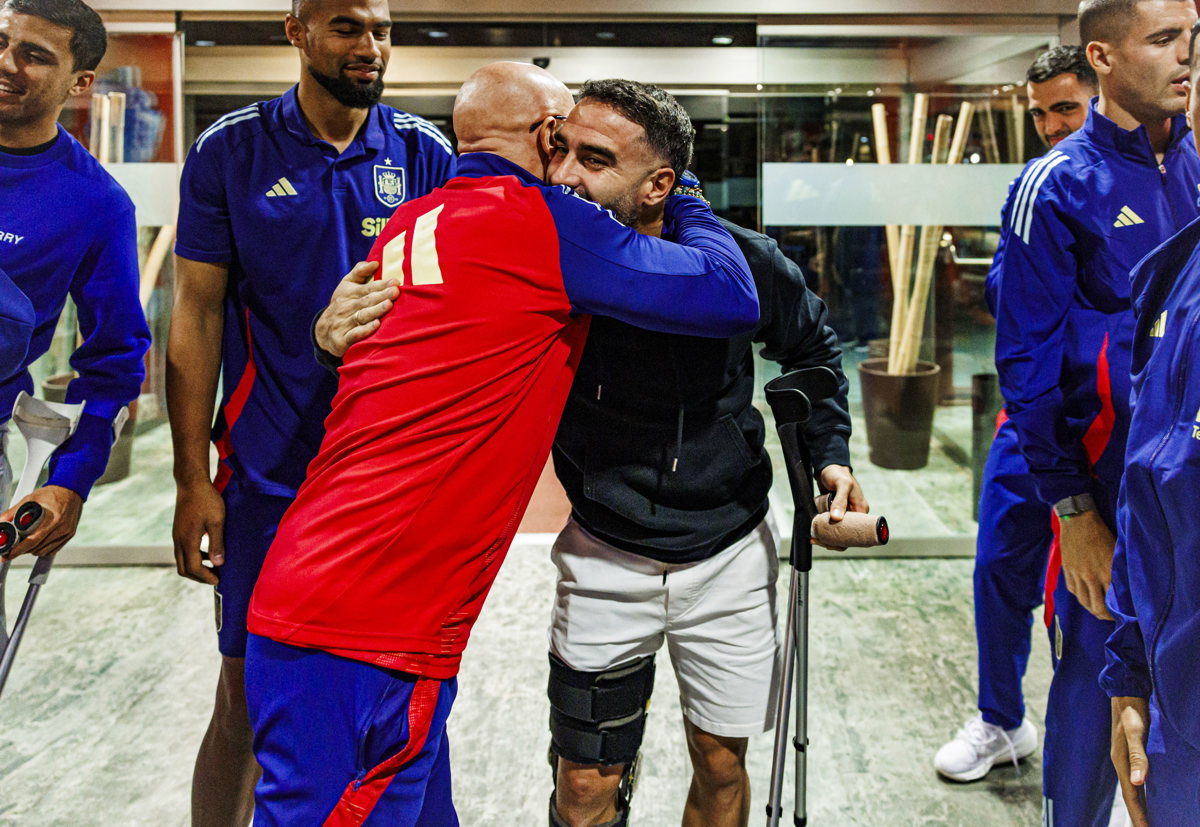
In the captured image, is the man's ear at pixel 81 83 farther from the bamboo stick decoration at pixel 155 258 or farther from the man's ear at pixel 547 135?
the bamboo stick decoration at pixel 155 258

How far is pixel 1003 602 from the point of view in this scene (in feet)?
8.73

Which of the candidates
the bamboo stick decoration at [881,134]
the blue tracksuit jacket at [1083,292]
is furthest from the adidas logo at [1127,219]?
the bamboo stick decoration at [881,134]

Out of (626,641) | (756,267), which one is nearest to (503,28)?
(756,267)

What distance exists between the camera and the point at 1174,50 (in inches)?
72.8

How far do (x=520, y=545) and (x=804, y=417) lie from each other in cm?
265

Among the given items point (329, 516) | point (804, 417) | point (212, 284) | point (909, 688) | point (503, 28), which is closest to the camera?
point (329, 516)

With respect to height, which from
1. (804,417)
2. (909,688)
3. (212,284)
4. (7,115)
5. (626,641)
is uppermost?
(7,115)

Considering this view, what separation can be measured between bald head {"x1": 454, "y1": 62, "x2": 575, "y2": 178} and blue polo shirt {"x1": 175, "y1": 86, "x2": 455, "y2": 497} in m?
0.42

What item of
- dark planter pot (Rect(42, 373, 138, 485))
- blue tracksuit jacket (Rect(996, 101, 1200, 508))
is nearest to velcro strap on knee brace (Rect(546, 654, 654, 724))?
blue tracksuit jacket (Rect(996, 101, 1200, 508))

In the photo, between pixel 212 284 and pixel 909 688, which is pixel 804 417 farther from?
pixel 909 688

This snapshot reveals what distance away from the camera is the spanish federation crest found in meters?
1.97

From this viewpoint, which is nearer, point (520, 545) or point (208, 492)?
point (208, 492)

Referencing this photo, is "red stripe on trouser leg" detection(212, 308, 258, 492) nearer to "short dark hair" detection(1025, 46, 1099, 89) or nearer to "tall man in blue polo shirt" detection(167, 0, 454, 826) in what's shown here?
"tall man in blue polo shirt" detection(167, 0, 454, 826)

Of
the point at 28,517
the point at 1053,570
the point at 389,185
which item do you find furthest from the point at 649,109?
the point at 28,517
